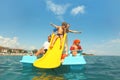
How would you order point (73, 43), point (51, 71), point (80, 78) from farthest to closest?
point (73, 43)
point (51, 71)
point (80, 78)

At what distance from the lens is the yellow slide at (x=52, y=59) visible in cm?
1092

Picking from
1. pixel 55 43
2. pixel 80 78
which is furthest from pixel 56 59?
pixel 80 78

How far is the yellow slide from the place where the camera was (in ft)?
35.8

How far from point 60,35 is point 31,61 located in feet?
8.43

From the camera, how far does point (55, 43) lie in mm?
12992

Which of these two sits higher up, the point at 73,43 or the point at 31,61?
the point at 73,43

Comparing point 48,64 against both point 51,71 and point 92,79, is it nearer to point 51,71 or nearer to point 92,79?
point 51,71

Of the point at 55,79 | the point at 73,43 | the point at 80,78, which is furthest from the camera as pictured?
the point at 73,43

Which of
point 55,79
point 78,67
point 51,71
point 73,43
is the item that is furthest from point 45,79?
point 73,43

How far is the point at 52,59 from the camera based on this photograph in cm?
1157

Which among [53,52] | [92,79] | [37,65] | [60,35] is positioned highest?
[60,35]

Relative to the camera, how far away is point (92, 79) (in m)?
9.02

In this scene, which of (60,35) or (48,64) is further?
(60,35)

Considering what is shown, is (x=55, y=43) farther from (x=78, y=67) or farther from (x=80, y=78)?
(x=80, y=78)
